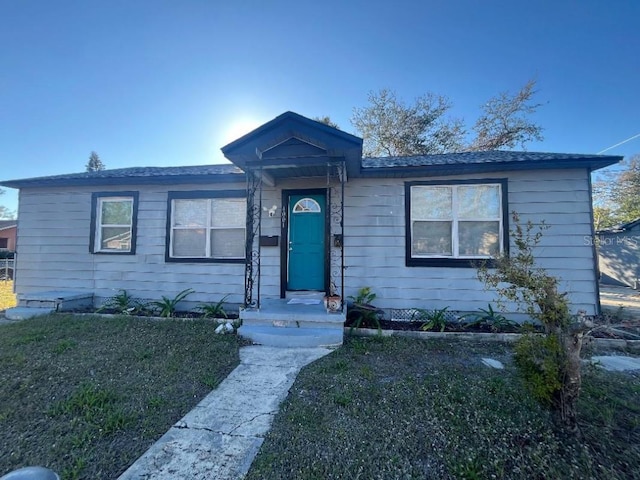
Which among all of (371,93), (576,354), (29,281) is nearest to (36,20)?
(29,281)

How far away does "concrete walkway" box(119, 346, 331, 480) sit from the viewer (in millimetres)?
1800

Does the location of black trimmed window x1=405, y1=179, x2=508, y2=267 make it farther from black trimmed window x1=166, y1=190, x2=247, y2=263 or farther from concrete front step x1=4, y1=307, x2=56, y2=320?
concrete front step x1=4, y1=307, x2=56, y2=320

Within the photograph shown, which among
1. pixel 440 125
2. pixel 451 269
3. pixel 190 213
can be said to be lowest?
pixel 451 269

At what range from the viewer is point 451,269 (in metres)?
5.24

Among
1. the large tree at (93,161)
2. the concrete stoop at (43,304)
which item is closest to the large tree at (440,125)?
the concrete stoop at (43,304)

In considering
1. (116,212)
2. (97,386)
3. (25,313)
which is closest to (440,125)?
(116,212)

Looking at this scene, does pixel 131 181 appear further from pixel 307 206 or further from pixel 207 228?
pixel 307 206

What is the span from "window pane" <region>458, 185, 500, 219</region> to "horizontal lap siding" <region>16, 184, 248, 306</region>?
4528 millimetres

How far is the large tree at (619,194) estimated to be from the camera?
62.2 ft

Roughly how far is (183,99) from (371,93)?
11799 millimetres

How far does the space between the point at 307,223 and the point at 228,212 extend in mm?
1801

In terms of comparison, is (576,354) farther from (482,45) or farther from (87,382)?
(482,45)

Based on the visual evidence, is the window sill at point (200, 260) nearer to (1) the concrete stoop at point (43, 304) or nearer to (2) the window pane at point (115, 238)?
(2) the window pane at point (115, 238)

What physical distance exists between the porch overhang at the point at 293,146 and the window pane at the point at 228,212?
53.9 inches
